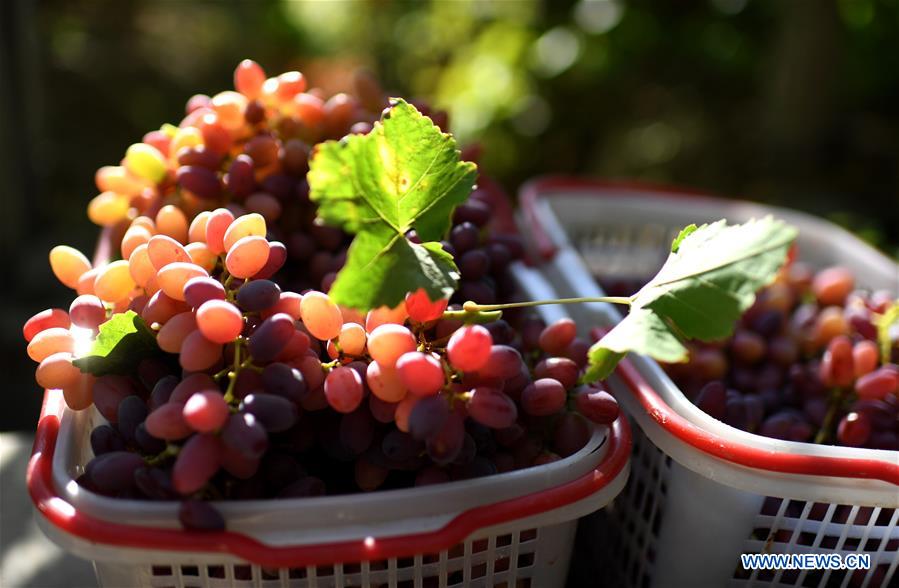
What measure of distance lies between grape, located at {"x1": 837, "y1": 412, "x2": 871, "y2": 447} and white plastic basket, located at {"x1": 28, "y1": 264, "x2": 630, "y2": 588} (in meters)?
0.30

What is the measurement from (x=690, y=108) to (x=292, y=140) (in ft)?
7.43

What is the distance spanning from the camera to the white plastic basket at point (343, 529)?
59 centimetres

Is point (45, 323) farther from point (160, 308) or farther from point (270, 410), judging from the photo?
point (270, 410)

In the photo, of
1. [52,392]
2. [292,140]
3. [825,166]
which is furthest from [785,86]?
[52,392]

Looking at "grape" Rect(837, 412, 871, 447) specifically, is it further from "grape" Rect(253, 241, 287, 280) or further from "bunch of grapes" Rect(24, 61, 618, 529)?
"grape" Rect(253, 241, 287, 280)

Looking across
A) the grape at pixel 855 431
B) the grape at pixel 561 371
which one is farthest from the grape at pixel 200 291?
the grape at pixel 855 431

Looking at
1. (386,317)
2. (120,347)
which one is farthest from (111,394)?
(386,317)

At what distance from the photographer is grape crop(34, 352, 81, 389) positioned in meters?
0.69

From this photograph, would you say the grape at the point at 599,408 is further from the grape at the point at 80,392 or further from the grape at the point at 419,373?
the grape at the point at 80,392

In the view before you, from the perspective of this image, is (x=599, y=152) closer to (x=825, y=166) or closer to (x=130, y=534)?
(x=825, y=166)

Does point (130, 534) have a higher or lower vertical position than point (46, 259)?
higher

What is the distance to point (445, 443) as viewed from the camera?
24.5 inches

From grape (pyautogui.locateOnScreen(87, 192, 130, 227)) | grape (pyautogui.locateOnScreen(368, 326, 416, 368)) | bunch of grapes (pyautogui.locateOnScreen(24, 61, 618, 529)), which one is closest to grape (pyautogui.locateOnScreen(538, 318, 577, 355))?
bunch of grapes (pyautogui.locateOnScreen(24, 61, 618, 529))

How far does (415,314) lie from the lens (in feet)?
2.23
